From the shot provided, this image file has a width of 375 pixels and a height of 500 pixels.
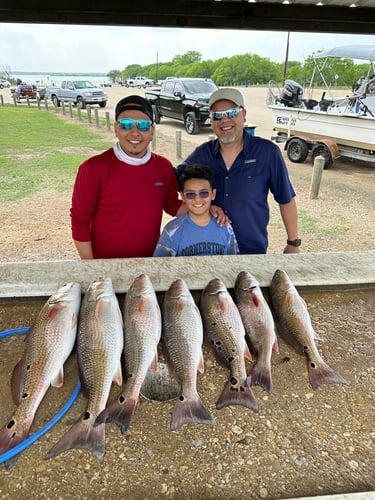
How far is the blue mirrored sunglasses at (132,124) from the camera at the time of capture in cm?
284

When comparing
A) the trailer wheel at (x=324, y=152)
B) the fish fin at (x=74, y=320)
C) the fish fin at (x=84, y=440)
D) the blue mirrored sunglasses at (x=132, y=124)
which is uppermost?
the blue mirrored sunglasses at (x=132, y=124)

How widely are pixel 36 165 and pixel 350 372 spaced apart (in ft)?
42.2

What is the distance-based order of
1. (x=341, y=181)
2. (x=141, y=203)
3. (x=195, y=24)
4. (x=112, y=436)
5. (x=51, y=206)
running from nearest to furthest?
(x=112, y=436) < (x=141, y=203) < (x=195, y=24) < (x=51, y=206) < (x=341, y=181)

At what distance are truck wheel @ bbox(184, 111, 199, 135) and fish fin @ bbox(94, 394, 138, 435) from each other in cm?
1660

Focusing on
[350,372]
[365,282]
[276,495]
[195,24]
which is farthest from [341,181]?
[276,495]

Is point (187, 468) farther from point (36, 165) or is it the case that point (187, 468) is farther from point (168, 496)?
point (36, 165)

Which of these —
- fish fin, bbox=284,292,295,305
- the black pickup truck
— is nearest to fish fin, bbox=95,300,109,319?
fish fin, bbox=284,292,295,305

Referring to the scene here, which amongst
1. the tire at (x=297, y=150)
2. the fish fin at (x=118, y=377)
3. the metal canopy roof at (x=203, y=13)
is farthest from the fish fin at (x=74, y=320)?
the tire at (x=297, y=150)

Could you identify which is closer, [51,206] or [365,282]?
[365,282]

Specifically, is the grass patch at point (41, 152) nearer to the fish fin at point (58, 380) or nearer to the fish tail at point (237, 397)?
the fish fin at point (58, 380)

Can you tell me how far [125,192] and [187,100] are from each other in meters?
15.8

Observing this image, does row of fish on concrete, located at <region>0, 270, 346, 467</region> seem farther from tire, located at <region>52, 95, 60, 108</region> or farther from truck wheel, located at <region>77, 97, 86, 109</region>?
tire, located at <region>52, 95, 60, 108</region>

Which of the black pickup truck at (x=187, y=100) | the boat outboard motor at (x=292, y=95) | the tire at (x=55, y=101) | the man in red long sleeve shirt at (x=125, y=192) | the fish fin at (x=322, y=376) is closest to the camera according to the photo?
the fish fin at (x=322, y=376)

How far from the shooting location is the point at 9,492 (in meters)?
1.32
